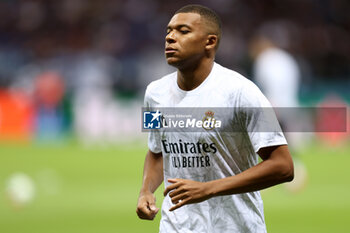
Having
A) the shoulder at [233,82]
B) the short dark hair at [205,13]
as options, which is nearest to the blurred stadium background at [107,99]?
the shoulder at [233,82]

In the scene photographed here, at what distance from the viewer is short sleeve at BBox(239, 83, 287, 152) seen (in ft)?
14.8

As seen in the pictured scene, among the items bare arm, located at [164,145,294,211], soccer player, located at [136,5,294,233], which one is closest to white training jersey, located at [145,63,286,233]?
soccer player, located at [136,5,294,233]

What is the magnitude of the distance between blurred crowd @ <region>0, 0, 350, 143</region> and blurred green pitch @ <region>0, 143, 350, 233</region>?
4.50 m

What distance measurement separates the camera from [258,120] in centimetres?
457

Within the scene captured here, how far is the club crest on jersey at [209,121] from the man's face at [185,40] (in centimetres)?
35

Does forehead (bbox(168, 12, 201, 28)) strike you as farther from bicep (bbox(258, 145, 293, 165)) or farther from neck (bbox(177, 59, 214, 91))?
bicep (bbox(258, 145, 293, 165))

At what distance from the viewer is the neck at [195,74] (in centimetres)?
489

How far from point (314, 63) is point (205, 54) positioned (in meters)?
21.3

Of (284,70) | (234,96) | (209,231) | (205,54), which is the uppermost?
(284,70)

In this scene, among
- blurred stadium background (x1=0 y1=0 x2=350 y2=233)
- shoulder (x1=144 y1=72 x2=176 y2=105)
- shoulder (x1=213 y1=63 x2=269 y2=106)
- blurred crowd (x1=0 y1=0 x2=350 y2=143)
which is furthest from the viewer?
blurred crowd (x1=0 y1=0 x2=350 y2=143)

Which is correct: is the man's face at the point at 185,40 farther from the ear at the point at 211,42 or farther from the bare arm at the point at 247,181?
the bare arm at the point at 247,181

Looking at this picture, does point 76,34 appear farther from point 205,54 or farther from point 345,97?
point 205,54

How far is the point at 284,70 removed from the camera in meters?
13.5

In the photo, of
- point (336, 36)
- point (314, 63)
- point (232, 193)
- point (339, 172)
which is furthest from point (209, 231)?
point (336, 36)
